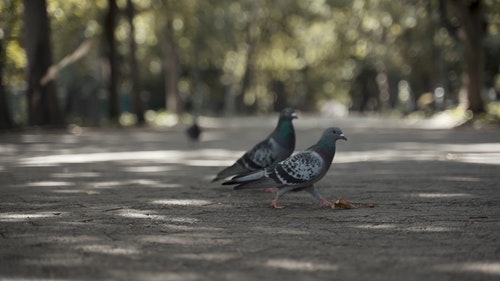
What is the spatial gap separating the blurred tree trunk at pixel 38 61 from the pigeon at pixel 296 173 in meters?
18.8

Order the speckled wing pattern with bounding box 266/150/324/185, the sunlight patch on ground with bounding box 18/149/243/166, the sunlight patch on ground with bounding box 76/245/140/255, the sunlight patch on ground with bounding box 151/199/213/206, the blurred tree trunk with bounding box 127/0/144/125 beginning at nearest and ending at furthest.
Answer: the sunlight patch on ground with bounding box 76/245/140/255 → the speckled wing pattern with bounding box 266/150/324/185 → the sunlight patch on ground with bounding box 151/199/213/206 → the sunlight patch on ground with bounding box 18/149/243/166 → the blurred tree trunk with bounding box 127/0/144/125

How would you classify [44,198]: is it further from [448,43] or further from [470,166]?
[448,43]

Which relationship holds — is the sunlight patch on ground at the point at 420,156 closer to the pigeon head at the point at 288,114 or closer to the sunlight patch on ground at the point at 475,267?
the pigeon head at the point at 288,114

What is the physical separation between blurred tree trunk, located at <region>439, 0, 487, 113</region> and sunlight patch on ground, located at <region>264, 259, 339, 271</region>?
22465mm

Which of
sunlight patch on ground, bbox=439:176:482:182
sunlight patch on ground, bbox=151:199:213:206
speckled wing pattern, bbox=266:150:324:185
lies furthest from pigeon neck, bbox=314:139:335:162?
sunlight patch on ground, bbox=439:176:482:182

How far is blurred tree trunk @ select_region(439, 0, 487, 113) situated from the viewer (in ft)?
83.0

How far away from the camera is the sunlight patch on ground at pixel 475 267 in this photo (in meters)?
4.17

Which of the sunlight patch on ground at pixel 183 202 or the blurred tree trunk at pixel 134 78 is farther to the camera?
the blurred tree trunk at pixel 134 78

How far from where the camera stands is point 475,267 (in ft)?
14.0

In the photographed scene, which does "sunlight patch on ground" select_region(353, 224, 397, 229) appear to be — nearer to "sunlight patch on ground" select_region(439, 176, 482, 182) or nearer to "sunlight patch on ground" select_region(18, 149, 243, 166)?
"sunlight patch on ground" select_region(439, 176, 482, 182)

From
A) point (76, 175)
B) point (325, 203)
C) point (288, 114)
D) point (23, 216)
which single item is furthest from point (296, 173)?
point (76, 175)

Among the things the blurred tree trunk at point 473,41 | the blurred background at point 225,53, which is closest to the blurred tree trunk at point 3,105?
the blurred background at point 225,53

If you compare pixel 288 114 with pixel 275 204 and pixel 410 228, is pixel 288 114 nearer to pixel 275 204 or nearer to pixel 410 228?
pixel 275 204

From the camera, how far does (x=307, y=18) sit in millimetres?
47281
